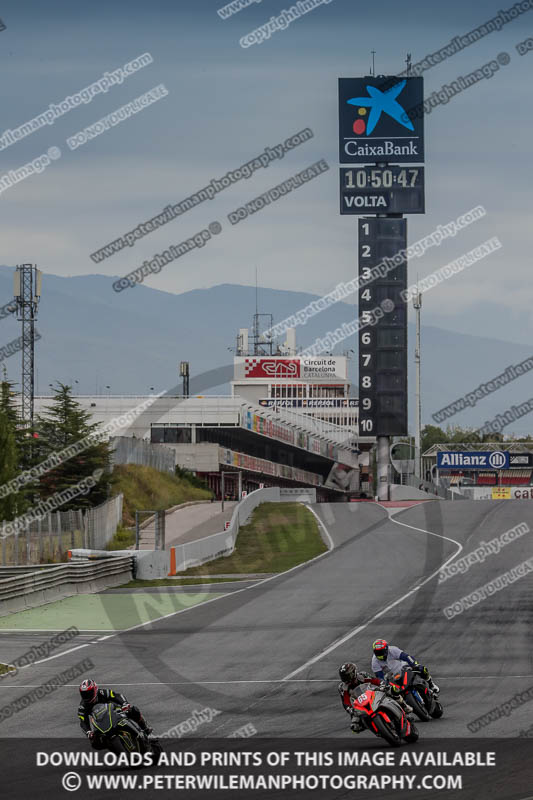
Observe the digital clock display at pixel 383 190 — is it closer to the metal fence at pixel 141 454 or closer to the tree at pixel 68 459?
the metal fence at pixel 141 454

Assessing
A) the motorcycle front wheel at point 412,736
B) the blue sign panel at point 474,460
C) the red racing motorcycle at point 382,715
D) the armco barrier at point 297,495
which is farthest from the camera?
the blue sign panel at point 474,460

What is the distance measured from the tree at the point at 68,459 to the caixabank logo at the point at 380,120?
39.4 meters

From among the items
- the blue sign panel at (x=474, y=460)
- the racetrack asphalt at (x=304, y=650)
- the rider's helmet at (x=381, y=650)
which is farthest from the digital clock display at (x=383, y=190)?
the rider's helmet at (x=381, y=650)

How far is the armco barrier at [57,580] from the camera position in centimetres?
3262

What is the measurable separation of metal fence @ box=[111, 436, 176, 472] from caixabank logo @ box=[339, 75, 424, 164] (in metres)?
26.3

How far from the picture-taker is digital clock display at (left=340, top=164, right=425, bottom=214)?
8469 centimetres

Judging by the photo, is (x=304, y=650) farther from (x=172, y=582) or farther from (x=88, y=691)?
(x=172, y=582)

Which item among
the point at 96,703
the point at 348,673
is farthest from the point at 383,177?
the point at 96,703

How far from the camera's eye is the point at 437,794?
39.9 feet

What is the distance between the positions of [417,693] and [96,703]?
492 centimetres

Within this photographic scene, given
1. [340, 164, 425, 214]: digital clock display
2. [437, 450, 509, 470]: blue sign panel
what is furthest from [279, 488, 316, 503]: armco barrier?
[437, 450, 509, 470]: blue sign panel

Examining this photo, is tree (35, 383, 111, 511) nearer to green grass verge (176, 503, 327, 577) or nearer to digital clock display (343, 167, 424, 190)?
green grass verge (176, 503, 327, 577)

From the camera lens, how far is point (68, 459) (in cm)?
5553

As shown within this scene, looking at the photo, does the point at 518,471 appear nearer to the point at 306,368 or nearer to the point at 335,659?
the point at 306,368
